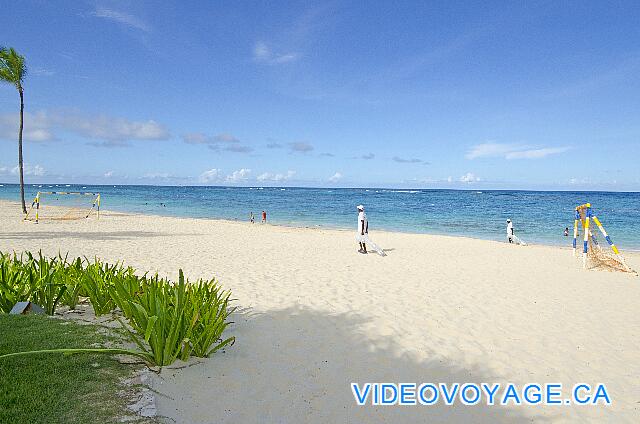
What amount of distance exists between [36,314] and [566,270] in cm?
1378

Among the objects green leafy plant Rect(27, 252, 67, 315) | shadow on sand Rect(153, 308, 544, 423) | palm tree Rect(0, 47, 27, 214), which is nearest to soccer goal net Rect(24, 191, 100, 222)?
palm tree Rect(0, 47, 27, 214)

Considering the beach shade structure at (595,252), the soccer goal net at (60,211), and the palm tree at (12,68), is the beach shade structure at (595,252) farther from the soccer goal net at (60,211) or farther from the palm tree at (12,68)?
the palm tree at (12,68)

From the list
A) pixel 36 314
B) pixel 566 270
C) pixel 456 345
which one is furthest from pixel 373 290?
pixel 566 270

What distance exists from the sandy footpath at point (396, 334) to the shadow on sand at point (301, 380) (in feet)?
0.06

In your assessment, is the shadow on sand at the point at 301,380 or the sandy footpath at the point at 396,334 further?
the sandy footpath at the point at 396,334

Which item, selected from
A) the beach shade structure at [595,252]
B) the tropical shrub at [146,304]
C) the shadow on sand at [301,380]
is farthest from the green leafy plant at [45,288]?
the beach shade structure at [595,252]

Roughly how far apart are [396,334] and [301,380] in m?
2.24

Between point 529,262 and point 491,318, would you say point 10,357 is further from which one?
point 529,262

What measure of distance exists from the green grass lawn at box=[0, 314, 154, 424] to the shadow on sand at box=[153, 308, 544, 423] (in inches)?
18.6

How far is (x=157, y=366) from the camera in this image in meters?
4.28

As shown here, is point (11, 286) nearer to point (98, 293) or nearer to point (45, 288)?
point (45, 288)

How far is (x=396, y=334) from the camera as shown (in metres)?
6.20

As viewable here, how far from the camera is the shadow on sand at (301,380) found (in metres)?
3.76

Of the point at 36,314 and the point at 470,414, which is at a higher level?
the point at 36,314
